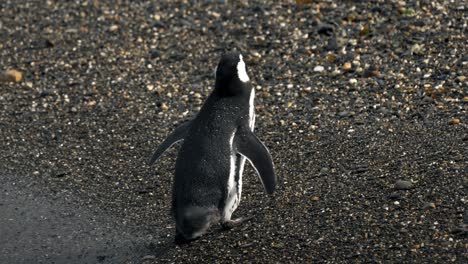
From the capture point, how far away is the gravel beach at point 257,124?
16.2 ft

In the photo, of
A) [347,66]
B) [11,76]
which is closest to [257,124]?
[347,66]

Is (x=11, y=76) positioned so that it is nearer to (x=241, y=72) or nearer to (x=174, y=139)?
(x=174, y=139)

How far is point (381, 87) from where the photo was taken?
6738 millimetres

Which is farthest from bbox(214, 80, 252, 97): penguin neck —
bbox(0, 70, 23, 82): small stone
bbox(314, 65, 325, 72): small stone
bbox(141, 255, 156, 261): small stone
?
bbox(0, 70, 23, 82): small stone

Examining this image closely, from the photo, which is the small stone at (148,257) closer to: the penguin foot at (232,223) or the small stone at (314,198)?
the penguin foot at (232,223)

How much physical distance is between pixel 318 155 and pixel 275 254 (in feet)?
4.21

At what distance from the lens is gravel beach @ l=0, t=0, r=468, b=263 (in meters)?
4.93

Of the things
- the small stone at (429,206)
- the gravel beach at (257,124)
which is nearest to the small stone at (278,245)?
the gravel beach at (257,124)

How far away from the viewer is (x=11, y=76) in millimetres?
7656

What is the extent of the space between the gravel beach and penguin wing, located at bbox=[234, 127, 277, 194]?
304 mm

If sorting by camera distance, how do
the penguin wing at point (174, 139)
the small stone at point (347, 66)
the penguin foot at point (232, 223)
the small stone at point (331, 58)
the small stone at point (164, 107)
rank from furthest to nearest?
the small stone at point (331, 58)
the small stone at point (347, 66)
the small stone at point (164, 107)
the penguin wing at point (174, 139)
the penguin foot at point (232, 223)

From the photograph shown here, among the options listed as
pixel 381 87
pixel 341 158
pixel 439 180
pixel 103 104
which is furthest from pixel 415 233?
pixel 103 104

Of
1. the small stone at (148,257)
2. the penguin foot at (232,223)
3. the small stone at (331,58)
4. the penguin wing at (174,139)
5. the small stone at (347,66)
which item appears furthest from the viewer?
the small stone at (331,58)

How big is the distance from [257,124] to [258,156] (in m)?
1.63
